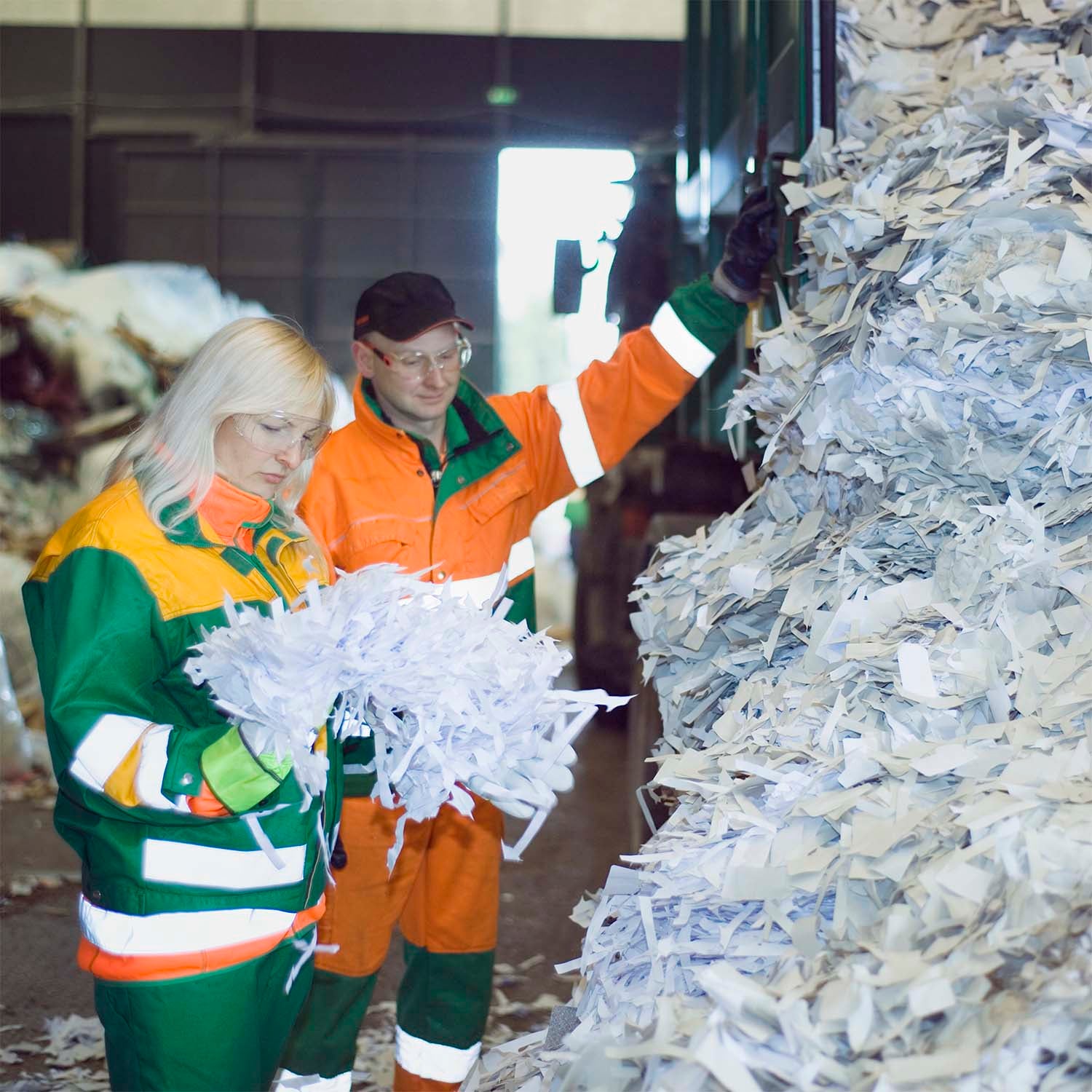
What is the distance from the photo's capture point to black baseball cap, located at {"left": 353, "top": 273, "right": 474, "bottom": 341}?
9.49ft

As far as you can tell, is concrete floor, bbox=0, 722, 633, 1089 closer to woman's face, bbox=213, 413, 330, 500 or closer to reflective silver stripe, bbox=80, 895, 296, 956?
reflective silver stripe, bbox=80, 895, 296, 956

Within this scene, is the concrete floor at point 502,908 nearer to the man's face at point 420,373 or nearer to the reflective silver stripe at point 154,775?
the man's face at point 420,373

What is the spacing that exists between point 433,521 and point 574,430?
16.8 inches

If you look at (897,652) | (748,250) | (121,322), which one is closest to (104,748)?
(897,652)

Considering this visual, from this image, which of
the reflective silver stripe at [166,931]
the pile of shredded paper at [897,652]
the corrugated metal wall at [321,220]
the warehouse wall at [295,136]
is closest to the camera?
the pile of shredded paper at [897,652]

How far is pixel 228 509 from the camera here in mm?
2049

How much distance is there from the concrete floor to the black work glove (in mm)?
2077

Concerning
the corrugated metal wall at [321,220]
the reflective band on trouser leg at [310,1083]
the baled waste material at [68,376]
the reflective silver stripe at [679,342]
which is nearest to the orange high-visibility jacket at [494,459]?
the reflective silver stripe at [679,342]

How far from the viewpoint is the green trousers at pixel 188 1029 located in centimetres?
193

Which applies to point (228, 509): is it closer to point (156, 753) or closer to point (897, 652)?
point (156, 753)

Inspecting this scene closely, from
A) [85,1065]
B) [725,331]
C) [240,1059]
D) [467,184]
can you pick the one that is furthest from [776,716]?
[467,184]

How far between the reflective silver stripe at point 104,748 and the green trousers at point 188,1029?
1.07ft

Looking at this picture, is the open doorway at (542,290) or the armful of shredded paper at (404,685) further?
the open doorway at (542,290)

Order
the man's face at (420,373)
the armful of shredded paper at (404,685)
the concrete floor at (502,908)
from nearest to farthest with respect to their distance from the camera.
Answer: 1. the armful of shredded paper at (404,685)
2. the man's face at (420,373)
3. the concrete floor at (502,908)
